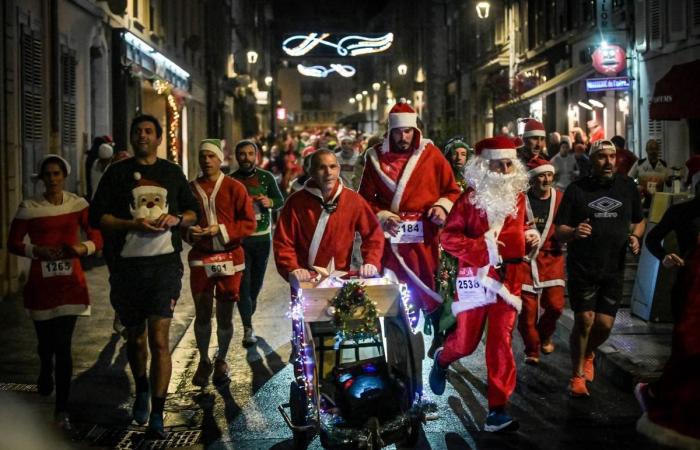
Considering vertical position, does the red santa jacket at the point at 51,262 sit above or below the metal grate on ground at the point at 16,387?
above

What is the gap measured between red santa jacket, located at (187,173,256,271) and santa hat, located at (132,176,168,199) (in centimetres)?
154

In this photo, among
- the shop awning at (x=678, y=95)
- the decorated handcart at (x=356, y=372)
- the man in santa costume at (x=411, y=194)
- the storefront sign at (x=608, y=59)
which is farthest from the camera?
the storefront sign at (x=608, y=59)

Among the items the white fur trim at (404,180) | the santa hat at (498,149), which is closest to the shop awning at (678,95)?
the white fur trim at (404,180)

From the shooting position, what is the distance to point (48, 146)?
49.1 feet

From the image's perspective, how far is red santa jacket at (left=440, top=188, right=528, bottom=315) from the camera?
21.4ft

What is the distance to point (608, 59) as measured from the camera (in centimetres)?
2417

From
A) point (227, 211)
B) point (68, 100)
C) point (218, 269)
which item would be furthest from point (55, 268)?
point (68, 100)

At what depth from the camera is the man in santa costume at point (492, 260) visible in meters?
6.50

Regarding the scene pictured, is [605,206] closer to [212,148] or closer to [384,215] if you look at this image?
[384,215]

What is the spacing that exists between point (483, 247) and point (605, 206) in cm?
144

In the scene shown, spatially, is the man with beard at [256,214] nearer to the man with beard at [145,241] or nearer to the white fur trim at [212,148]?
the white fur trim at [212,148]

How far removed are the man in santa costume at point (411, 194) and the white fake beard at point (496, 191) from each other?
1008mm

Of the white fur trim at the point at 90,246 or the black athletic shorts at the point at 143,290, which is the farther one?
the white fur trim at the point at 90,246

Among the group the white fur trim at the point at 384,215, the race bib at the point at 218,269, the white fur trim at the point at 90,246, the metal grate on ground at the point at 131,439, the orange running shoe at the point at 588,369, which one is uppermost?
the white fur trim at the point at 384,215
